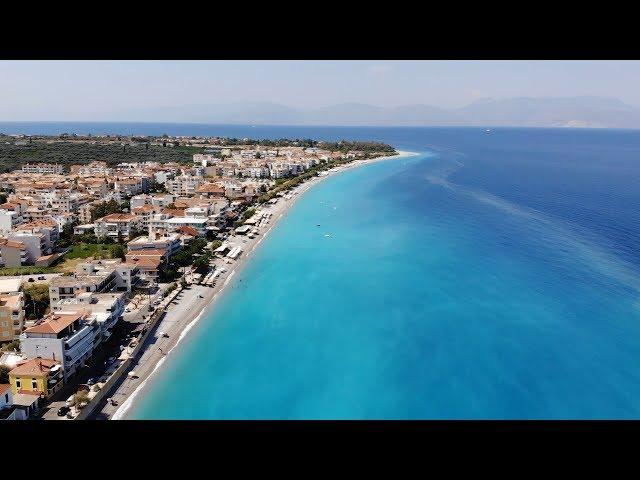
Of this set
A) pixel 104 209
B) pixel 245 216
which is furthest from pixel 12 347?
pixel 245 216

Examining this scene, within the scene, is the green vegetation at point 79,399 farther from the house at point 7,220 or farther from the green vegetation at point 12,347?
the house at point 7,220

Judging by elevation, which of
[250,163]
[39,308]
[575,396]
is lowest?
[575,396]

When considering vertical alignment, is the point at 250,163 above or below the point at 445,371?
above

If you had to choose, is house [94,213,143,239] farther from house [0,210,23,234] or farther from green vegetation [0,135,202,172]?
green vegetation [0,135,202,172]
